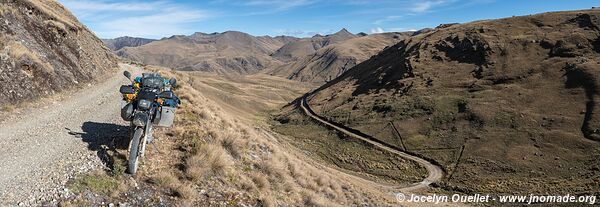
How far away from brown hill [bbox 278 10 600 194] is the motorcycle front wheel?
4958 cm

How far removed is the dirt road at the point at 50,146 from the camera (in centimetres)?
990

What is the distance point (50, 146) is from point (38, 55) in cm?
1561

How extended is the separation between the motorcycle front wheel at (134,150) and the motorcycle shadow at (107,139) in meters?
0.45

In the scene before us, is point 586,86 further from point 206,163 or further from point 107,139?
point 107,139

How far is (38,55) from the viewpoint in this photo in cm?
2556

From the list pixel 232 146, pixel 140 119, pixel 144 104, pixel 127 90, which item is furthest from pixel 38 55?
pixel 140 119

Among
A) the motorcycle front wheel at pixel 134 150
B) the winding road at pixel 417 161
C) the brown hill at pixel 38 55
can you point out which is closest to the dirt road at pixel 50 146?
the motorcycle front wheel at pixel 134 150

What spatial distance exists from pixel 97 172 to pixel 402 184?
4878cm

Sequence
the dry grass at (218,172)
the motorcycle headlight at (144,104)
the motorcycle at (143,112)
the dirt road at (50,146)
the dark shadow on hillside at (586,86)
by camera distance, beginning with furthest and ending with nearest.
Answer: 1. the dark shadow on hillside at (586,86)
2. the dry grass at (218,172)
3. the motorcycle headlight at (144,104)
4. the motorcycle at (143,112)
5. the dirt road at (50,146)

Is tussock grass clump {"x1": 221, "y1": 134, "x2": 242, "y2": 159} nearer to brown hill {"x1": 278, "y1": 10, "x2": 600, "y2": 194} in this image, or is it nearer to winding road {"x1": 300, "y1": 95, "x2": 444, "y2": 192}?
winding road {"x1": 300, "y1": 95, "x2": 444, "y2": 192}

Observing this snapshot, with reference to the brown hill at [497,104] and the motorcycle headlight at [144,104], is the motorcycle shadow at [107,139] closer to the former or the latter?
the motorcycle headlight at [144,104]

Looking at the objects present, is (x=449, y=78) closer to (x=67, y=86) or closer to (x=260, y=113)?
(x=260, y=113)

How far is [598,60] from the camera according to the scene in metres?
76.5

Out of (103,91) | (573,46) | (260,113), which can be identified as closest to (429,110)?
(573,46)
